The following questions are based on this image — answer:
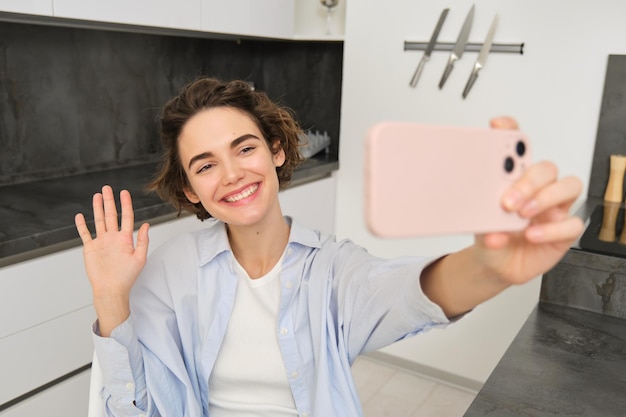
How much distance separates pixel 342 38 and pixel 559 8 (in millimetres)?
872

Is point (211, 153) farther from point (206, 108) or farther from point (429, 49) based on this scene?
point (429, 49)

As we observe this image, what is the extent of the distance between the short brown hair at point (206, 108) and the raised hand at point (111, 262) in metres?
0.21

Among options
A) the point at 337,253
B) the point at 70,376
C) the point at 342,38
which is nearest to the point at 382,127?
the point at 337,253

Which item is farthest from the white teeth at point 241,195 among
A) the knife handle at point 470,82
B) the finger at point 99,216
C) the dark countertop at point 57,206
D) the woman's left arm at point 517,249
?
the knife handle at point 470,82

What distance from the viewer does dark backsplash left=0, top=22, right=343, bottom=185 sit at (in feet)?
6.35

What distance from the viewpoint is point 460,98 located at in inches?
86.7

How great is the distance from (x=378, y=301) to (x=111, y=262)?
46cm

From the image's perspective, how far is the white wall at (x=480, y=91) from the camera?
6.46ft

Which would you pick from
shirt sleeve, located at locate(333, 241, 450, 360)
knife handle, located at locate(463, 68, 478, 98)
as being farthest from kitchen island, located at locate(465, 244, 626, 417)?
knife handle, located at locate(463, 68, 478, 98)

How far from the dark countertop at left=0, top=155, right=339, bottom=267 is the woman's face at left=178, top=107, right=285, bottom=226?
1.84ft

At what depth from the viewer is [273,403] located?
1091mm

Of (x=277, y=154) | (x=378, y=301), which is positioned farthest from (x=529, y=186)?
(x=277, y=154)

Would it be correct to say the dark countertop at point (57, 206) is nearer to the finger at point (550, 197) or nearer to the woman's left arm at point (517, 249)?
the woman's left arm at point (517, 249)

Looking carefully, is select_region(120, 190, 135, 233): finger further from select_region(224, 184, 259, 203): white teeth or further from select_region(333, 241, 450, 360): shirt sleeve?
select_region(333, 241, 450, 360): shirt sleeve
